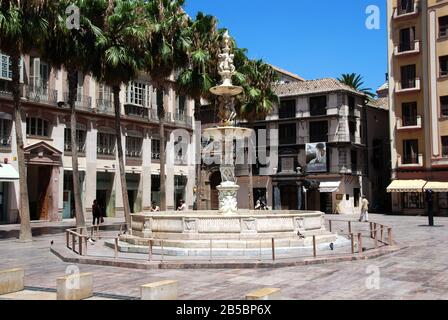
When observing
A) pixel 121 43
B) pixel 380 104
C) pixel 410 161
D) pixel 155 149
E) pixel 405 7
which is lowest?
pixel 410 161

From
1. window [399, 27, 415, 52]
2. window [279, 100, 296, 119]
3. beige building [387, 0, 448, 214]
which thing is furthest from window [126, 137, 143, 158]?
window [399, 27, 415, 52]

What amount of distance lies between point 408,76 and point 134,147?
2543cm

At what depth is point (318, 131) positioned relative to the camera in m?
55.7

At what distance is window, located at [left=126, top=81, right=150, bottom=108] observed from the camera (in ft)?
149

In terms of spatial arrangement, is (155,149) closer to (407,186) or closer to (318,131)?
(318,131)

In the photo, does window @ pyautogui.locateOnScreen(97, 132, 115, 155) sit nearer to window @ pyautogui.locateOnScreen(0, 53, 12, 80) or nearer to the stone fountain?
window @ pyautogui.locateOnScreen(0, 53, 12, 80)

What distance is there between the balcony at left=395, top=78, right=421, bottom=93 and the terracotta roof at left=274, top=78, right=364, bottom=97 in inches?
252

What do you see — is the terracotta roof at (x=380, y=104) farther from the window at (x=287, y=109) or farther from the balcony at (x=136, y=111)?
the balcony at (x=136, y=111)

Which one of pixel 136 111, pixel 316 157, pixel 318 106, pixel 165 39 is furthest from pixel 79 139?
pixel 318 106

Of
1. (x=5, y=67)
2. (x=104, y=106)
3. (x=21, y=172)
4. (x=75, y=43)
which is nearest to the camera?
(x=21, y=172)

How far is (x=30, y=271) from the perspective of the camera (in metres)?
14.0

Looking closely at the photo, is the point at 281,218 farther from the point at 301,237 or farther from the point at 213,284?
the point at 213,284

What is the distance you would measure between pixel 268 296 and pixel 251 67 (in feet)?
102
